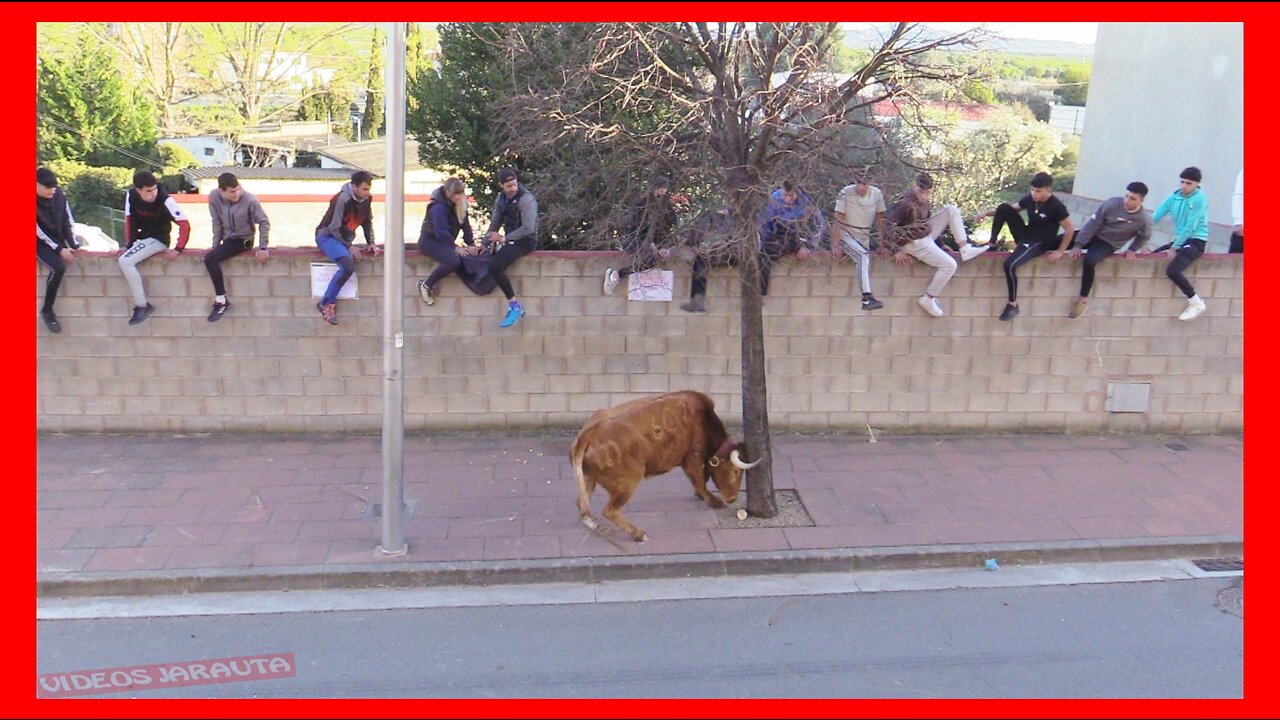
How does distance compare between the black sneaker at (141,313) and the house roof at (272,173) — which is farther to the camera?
the house roof at (272,173)

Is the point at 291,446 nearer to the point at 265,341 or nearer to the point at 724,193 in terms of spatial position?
the point at 265,341

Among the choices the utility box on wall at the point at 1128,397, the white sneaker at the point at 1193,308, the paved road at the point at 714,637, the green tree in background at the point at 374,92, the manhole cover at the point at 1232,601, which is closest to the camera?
the paved road at the point at 714,637

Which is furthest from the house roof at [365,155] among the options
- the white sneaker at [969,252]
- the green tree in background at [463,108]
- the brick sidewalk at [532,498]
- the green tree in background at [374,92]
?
the white sneaker at [969,252]

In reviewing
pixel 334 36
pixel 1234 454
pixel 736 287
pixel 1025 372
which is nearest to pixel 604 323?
pixel 736 287

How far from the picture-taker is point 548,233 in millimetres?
10891

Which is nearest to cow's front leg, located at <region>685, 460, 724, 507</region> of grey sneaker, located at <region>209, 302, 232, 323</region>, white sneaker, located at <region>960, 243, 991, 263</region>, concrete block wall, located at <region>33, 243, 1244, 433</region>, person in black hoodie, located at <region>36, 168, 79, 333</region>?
concrete block wall, located at <region>33, 243, 1244, 433</region>

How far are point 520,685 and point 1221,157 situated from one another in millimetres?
16010

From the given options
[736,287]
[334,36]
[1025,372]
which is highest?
[334,36]

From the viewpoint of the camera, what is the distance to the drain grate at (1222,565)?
6.88m

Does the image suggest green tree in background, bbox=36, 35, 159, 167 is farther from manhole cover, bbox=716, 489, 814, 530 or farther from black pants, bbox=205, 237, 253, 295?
manhole cover, bbox=716, 489, 814, 530

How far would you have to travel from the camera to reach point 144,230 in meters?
9.00

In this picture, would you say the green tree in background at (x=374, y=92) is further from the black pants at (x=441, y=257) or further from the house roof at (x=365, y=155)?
the black pants at (x=441, y=257)

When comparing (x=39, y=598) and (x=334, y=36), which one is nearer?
(x=39, y=598)

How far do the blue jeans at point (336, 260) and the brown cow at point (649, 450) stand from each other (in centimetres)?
339
